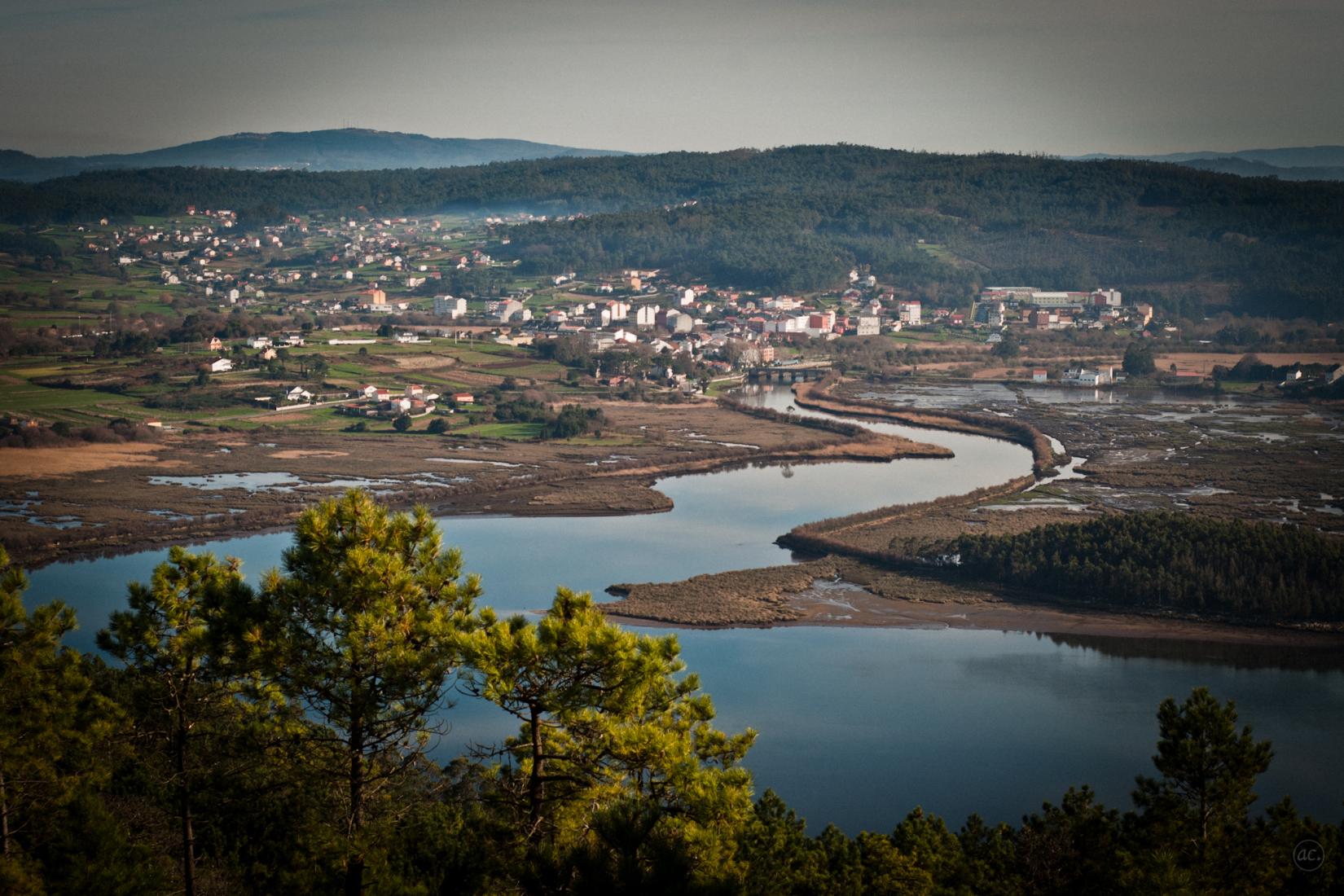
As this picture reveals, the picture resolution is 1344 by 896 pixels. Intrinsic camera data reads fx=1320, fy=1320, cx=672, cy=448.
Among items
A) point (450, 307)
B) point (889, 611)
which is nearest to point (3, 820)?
point (889, 611)

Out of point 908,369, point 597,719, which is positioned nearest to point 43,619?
point 597,719

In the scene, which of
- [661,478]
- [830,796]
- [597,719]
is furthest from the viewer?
[661,478]

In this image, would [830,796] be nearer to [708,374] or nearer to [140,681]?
[140,681]

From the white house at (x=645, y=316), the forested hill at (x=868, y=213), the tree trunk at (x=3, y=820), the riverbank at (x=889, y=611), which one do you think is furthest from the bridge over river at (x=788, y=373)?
the tree trunk at (x=3, y=820)

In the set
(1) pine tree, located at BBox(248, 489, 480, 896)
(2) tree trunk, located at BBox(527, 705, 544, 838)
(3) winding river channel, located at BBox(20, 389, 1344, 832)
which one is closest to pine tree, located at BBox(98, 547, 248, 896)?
(1) pine tree, located at BBox(248, 489, 480, 896)

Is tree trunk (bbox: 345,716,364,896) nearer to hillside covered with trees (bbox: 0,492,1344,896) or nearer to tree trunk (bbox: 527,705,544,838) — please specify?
hillside covered with trees (bbox: 0,492,1344,896)

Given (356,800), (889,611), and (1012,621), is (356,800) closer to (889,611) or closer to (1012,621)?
(889,611)

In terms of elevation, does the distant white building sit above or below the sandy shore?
above
